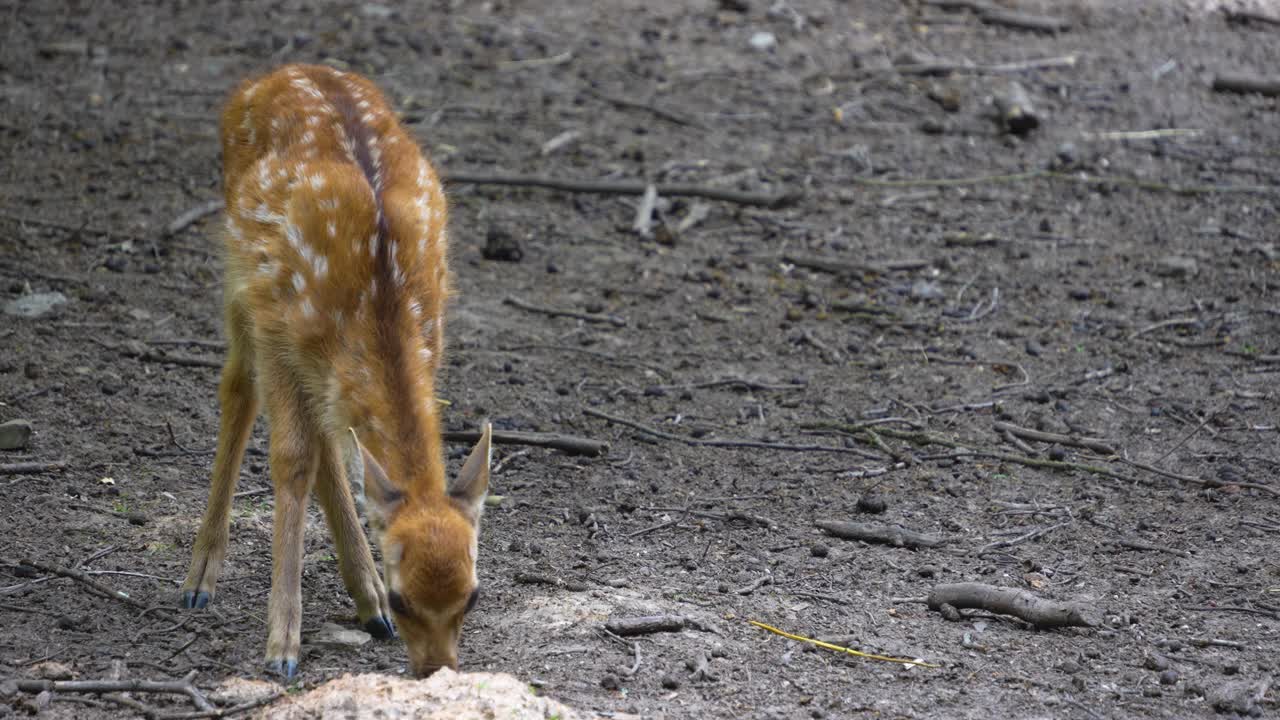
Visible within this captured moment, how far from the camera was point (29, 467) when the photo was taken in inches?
221

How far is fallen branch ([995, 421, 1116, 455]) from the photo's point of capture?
6.33 m

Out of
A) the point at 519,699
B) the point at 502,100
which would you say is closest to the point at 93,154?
the point at 502,100

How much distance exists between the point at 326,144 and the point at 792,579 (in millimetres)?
2399

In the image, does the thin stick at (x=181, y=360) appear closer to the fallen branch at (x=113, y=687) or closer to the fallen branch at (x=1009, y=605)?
the fallen branch at (x=113, y=687)

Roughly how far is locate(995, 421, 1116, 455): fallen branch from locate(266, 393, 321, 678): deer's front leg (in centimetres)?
328

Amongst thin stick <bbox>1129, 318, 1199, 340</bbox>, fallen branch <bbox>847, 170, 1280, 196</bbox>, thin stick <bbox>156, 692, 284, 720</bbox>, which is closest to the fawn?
thin stick <bbox>156, 692, 284, 720</bbox>

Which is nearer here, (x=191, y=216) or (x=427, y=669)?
(x=427, y=669)

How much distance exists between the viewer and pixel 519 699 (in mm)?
3957

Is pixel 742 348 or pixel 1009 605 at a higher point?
pixel 1009 605

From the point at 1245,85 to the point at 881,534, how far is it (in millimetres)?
7397

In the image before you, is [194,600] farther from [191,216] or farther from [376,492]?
[191,216]

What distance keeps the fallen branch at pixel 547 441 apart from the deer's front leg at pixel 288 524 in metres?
1.42

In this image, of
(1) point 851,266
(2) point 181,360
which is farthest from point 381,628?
(1) point 851,266

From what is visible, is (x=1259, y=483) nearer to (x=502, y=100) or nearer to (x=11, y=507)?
(x=11, y=507)
